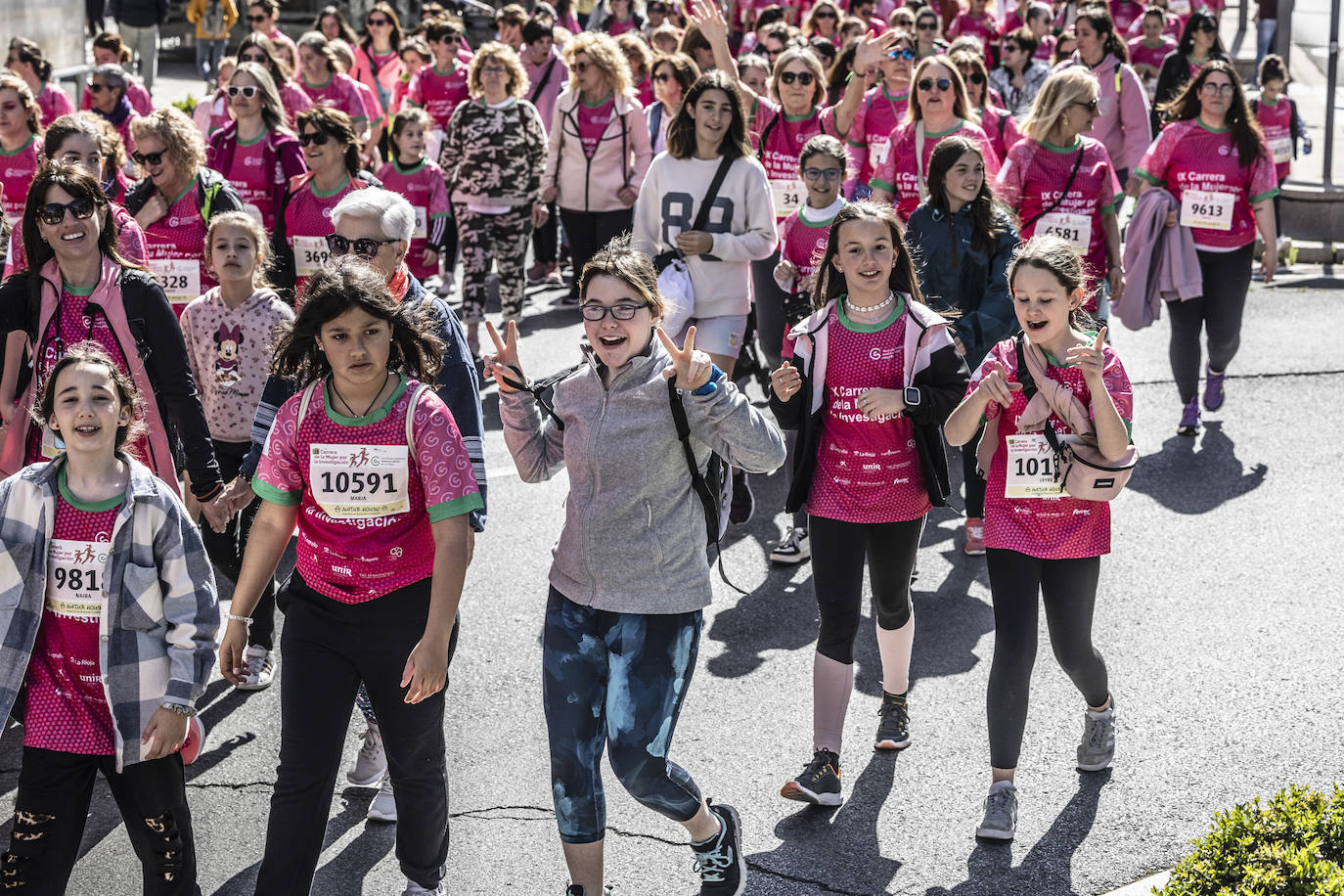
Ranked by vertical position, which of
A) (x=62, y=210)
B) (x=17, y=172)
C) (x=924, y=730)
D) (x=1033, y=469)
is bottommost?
(x=924, y=730)

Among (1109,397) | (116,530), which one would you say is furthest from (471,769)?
(1109,397)

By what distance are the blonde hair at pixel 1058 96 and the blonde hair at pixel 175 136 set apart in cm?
403

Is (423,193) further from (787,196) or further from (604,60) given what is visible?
(787,196)

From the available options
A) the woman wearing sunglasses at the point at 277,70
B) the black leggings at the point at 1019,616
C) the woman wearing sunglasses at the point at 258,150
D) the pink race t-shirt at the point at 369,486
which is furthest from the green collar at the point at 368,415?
the woman wearing sunglasses at the point at 277,70

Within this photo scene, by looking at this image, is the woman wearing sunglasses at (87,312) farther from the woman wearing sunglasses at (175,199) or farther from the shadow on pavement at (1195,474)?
the shadow on pavement at (1195,474)

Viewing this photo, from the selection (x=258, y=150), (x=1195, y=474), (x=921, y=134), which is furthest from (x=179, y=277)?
(x=1195, y=474)

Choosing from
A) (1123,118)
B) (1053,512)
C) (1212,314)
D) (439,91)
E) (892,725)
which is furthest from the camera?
(439,91)

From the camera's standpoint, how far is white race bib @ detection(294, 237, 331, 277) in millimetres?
7902

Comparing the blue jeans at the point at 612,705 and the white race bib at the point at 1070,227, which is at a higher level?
the white race bib at the point at 1070,227

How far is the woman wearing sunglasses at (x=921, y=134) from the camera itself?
8.34 m

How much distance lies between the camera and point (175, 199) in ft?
24.1

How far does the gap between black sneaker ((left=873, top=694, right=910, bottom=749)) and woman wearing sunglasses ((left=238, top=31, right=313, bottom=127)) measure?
285 inches

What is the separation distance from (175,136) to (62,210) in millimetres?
2106

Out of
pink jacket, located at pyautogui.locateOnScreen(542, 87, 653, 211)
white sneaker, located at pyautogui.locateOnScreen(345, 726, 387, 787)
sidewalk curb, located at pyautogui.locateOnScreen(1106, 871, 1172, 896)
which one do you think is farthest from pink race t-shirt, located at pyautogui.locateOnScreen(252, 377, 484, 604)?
pink jacket, located at pyautogui.locateOnScreen(542, 87, 653, 211)
